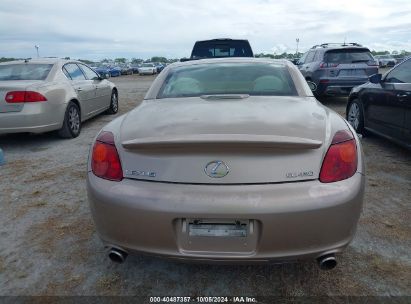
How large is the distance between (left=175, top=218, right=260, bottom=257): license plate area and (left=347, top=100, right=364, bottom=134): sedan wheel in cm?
488

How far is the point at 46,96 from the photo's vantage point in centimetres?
571

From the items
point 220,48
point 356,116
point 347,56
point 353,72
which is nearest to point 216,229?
point 356,116

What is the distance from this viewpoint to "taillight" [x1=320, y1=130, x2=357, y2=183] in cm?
196

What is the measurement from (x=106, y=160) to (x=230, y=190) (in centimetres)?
79

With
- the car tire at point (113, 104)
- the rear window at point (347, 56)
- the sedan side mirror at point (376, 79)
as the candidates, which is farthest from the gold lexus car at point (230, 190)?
the rear window at point (347, 56)

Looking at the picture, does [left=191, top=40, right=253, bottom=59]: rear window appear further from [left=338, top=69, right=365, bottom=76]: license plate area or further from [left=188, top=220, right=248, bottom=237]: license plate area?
[left=188, top=220, right=248, bottom=237]: license plate area

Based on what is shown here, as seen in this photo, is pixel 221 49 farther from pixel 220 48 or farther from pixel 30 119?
pixel 30 119

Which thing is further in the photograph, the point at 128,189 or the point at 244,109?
the point at 244,109

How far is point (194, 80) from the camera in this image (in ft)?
10.5

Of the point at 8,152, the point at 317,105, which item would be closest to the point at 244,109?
the point at 317,105

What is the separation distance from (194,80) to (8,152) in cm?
412

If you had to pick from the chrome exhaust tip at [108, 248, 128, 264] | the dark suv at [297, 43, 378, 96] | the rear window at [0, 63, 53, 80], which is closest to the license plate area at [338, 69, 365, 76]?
the dark suv at [297, 43, 378, 96]

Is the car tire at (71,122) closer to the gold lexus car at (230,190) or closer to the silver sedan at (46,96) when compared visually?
the silver sedan at (46,96)

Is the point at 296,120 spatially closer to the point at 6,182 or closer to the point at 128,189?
the point at 128,189
